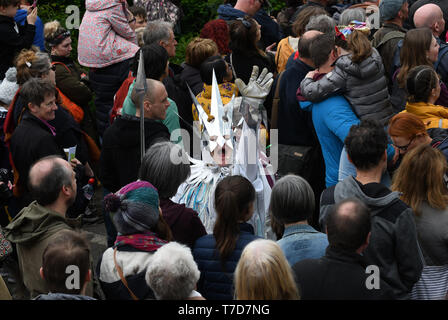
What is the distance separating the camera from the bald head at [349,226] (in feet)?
9.50

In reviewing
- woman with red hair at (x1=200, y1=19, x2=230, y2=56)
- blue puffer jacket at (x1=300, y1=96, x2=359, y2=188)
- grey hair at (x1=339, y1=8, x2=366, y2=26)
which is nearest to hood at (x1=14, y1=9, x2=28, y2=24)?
woman with red hair at (x1=200, y1=19, x2=230, y2=56)

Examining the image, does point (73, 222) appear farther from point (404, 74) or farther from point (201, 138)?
point (404, 74)

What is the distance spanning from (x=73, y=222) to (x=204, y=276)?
874mm

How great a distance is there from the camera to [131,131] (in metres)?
4.61

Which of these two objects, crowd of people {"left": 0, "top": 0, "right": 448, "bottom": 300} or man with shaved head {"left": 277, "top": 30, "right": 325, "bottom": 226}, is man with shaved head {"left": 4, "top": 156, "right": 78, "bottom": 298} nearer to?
crowd of people {"left": 0, "top": 0, "right": 448, "bottom": 300}

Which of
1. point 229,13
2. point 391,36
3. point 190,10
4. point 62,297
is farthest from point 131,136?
point 190,10

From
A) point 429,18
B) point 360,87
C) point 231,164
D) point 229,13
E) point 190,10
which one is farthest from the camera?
point 190,10

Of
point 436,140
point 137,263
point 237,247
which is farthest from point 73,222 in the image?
point 436,140

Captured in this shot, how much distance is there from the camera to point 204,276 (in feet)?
10.9

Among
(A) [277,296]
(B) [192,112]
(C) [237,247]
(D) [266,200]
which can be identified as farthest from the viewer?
(B) [192,112]

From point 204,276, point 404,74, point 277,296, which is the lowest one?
point 204,276

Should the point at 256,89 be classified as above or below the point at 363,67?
below

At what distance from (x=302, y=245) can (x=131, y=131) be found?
1807 millimetres

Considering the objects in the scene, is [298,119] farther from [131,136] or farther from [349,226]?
[349,226]
